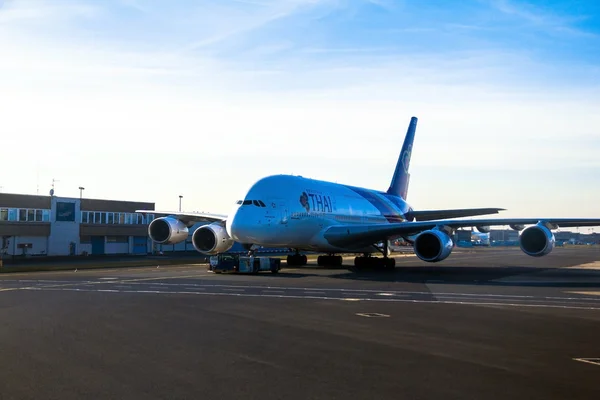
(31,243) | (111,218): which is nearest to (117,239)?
(111,218)

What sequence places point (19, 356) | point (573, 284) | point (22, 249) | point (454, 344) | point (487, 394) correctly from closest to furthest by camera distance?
point (487, 394) < point (19, 356) < point (454, 344) < point (573, 284) < point (22, 249)

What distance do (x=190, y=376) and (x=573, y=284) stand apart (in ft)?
83.2

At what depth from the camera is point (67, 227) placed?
7069 cm

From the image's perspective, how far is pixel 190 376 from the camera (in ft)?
32.7

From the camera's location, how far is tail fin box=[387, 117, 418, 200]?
57.0 meters

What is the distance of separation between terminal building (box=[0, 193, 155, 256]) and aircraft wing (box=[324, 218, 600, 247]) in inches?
1464

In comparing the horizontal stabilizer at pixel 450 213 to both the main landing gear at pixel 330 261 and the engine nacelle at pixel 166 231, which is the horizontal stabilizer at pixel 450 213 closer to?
the main landing gear at pixel 330 261

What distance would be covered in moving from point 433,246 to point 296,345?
75.6 ft

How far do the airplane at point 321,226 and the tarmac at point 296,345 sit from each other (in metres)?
10.8

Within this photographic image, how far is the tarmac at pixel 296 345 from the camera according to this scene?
9.32 meters

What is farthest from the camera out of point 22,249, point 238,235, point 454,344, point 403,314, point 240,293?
point 22,249

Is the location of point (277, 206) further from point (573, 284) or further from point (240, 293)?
point (573, 284)

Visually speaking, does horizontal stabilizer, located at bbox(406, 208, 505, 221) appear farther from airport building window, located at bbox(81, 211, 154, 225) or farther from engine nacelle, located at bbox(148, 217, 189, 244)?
airport building window, located at bbox(81, 211, 154, 225)

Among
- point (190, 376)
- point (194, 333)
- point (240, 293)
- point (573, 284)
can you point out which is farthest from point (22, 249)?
point (190, 376)
